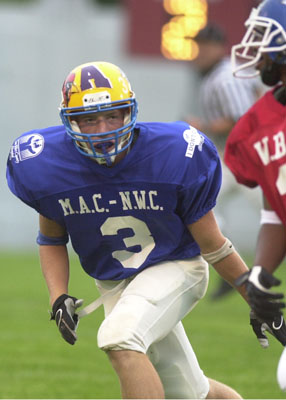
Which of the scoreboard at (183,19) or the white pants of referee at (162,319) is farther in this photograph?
the scoreboard at (183,19)

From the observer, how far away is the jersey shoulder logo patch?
3.20 m

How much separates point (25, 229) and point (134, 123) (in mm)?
9894

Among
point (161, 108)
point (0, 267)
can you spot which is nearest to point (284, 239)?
point (0, 267)

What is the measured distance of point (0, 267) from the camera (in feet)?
31.9

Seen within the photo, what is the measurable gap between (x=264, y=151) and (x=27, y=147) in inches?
32.1

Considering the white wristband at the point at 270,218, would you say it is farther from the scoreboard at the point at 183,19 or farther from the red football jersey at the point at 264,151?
the scoreboard at the point at 183,19

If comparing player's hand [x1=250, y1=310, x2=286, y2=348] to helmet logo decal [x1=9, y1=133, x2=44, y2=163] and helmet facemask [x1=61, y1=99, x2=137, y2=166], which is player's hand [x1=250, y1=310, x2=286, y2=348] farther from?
helmet logo decal [x1=9, y1=133, x2=44, y2=163]

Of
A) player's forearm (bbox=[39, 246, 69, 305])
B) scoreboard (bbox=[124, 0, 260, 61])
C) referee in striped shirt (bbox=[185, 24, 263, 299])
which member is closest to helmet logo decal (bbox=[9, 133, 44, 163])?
player's forearm (bbox=[39, 246, 69, 305])

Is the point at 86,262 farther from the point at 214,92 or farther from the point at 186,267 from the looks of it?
the point at 214,92

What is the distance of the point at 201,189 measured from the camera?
125 inches

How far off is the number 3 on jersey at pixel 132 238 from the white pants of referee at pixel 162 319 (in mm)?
63

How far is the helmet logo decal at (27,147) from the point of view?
10.8 feet

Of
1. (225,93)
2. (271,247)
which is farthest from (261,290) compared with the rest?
(225,93)

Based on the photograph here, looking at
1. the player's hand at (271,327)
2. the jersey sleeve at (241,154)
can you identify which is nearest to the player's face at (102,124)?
the jersey sleeve at (241,154)
